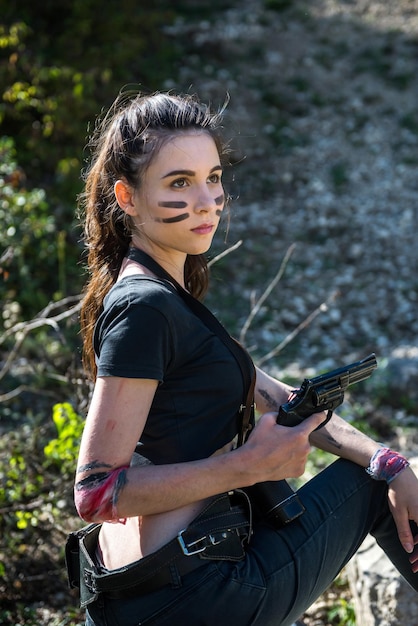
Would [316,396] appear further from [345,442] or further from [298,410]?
[345,442]

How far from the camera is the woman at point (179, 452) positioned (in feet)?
5.81

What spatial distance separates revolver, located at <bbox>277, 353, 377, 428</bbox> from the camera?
1.95 m

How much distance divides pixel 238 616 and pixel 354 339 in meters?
4.31

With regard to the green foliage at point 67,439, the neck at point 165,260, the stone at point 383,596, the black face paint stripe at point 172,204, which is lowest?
the stone at point 383,596

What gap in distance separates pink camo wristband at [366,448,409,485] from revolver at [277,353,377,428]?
0.87 ft

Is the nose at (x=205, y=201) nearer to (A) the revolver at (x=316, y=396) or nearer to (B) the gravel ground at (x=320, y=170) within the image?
(A) the revolver at (x=316, y=396)

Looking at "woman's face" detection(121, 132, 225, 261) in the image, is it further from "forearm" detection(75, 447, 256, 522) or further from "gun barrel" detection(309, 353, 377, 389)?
"forearm" detection(75, 447, 256, 522)

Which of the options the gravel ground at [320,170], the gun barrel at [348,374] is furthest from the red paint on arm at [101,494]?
the gravel ground at [320,170]

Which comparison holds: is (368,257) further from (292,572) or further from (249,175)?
(292,572)

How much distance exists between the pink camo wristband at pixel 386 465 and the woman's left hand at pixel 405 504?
0.6 inches

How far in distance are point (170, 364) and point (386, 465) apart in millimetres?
747

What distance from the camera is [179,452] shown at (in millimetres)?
1878

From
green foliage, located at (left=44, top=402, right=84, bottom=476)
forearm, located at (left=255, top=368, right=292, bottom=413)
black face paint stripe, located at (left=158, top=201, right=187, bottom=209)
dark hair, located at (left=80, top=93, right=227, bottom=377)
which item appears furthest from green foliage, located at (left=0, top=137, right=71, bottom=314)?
black face paint stripe, located at (left=158, top=201, right=187, bottom=209)

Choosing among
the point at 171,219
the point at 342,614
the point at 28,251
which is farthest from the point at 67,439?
the point at 28,251
